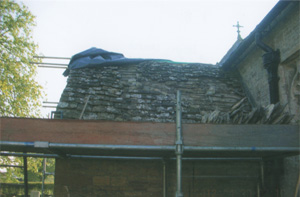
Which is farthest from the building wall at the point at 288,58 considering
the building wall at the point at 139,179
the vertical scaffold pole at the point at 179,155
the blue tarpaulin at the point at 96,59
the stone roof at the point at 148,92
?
the blue tarpaulin at the point at 96,59

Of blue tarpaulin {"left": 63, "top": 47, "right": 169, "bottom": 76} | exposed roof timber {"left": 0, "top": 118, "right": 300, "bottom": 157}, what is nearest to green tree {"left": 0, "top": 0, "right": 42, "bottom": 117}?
blue tarpaulin {"left": 63, "top": 47, "right": 169, "bottom": 76}

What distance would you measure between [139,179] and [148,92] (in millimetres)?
2823

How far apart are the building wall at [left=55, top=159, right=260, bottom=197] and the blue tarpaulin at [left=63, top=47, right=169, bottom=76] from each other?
3.92 m

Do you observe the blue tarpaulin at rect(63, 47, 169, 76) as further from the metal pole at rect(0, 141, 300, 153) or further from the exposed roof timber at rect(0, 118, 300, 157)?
the metal pole at rect(0, 141, 300, 153)

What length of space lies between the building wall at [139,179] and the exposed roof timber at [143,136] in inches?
99.8

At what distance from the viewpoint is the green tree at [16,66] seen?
14.0m

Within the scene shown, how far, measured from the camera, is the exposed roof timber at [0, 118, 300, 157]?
4.70 m

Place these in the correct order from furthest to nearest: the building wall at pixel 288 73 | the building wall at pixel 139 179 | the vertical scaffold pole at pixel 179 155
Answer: the building wall at pixel 139 179 < the building wall at pixel 288 73 < the vertical scaffold pole at pixel 179 155

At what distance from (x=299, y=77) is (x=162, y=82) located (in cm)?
402

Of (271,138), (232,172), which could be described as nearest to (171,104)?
(232,172)

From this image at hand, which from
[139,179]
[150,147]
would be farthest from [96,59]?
[150,147]

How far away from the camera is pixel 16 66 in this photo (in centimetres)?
1448

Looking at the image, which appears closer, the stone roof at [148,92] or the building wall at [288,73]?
the building wall at [288,73]

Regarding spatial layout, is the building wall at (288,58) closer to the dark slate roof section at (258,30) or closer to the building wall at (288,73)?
the building wall at (288,73)
